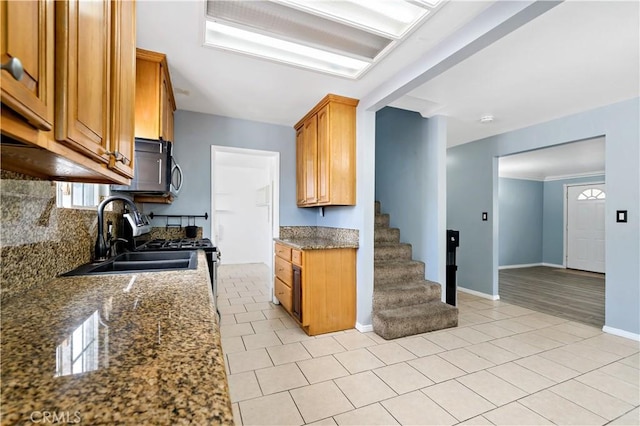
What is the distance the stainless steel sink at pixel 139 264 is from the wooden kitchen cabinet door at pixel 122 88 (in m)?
0.63

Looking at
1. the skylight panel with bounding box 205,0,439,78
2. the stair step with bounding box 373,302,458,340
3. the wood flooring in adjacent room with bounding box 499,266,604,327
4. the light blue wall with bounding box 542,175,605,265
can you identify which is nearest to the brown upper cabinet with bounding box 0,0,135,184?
the skylight panel with bounding box 205,0,439,78

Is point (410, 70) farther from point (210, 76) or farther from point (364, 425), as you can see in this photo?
point (364, 425)

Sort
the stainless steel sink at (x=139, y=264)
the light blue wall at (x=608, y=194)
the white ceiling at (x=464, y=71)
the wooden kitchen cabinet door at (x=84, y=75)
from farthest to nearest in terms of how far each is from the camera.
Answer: the light blue wall at (x=608, y=194) < the white ceiling at (x=464, y=71) < the stainless steel sink at (x=139, y=264) < the wooden kitchen cabinet door at (x=84, y=75)

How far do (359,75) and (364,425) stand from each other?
8.77 feet

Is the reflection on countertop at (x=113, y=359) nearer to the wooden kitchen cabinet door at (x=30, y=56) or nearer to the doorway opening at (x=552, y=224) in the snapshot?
the wooden kitchen cabinet door at (x=30, y=56)

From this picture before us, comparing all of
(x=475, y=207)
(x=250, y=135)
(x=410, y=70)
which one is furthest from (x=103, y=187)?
(x=475, y=207)

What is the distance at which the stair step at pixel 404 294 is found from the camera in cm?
315

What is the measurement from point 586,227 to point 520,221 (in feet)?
4.37

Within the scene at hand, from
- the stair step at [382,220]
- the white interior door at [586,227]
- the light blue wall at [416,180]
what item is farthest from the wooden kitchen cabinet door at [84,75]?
the white interior door at [586,227]

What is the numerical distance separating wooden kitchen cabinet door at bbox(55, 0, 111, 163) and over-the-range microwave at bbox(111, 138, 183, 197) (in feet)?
4.29

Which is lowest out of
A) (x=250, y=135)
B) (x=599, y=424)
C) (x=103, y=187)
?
(x=599, y=424)

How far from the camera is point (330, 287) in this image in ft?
10.0

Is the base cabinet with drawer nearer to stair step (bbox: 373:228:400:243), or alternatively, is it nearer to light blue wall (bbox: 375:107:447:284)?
stair step (bbox: 373:228:400:243)

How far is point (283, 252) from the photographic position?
354 cm
